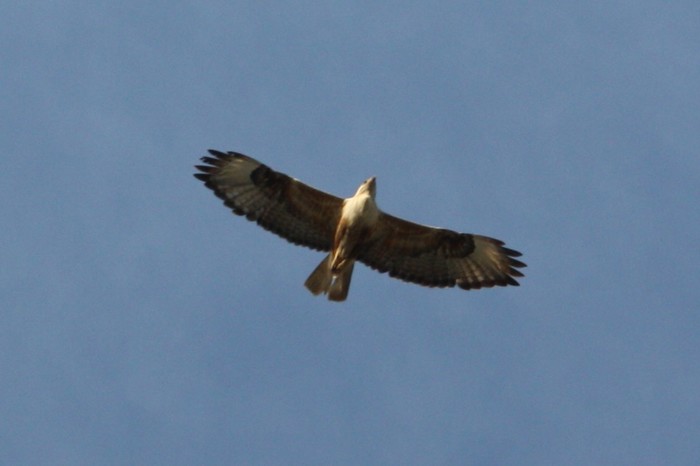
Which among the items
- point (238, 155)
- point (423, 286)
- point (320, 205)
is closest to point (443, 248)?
point (423, 286)

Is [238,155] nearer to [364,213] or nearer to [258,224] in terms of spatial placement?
[258,224]

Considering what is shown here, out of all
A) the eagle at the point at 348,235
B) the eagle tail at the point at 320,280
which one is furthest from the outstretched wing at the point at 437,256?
the eagle tail at the point at 320,280

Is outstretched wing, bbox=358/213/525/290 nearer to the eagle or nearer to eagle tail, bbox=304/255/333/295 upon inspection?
the eagle

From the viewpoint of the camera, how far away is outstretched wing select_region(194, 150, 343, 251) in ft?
56.3

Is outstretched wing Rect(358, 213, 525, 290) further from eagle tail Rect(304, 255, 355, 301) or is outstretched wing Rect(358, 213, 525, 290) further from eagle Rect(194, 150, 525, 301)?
eagle tail Rect(304, 255, 355, 301)

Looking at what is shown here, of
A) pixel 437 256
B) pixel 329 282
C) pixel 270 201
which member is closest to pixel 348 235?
pixel 329 282

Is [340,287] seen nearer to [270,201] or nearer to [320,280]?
[320,280]

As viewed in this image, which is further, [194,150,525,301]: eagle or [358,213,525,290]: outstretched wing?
[358,213,525,290]: outstretched wing

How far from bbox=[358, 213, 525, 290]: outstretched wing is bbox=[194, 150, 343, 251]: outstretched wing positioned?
73 cm

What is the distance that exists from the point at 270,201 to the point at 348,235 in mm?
1356

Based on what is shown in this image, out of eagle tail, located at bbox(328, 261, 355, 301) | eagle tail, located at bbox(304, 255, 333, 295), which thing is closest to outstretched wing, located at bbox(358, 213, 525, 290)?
eagle tail, located at bbox(328, 261, 355, 301)

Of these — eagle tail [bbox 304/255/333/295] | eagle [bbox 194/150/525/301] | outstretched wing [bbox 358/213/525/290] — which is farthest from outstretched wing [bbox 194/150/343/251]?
outstretched wing [bbox 358/213/525/290]

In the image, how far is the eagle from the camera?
16.8 metres

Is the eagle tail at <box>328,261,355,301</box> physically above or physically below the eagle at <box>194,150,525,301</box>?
below
